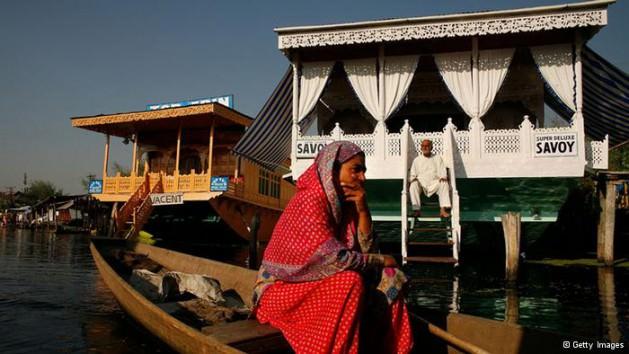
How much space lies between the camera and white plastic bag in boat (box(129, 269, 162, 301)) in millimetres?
5309

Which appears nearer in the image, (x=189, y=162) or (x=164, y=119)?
(x=164, y=119)

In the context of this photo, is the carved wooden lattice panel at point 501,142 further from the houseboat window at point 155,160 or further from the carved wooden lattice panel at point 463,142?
the houseboat window at point 155,160

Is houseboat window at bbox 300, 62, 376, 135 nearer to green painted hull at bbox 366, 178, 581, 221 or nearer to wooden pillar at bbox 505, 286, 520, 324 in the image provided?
green painted hull at bbox 366, 178, 581, 221

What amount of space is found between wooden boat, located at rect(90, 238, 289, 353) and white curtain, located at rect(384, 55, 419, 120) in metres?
6.09

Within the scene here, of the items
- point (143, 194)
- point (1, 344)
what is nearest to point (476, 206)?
point (1, 344)

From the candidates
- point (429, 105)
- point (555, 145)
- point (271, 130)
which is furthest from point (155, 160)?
point (555, 145)

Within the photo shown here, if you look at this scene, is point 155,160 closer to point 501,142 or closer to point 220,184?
point 220,184

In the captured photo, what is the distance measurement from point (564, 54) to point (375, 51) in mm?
4293

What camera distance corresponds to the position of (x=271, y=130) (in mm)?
12906

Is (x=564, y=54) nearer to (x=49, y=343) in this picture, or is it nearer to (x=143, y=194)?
(x=49, y=343)

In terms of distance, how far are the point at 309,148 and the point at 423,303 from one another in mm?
5245

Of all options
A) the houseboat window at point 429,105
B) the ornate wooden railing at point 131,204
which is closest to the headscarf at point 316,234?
the houseboat window at point 429,105

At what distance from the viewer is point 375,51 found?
10.9 m

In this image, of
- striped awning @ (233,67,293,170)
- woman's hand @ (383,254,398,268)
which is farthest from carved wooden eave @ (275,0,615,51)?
woman's hand @ (383,254,398,268)
